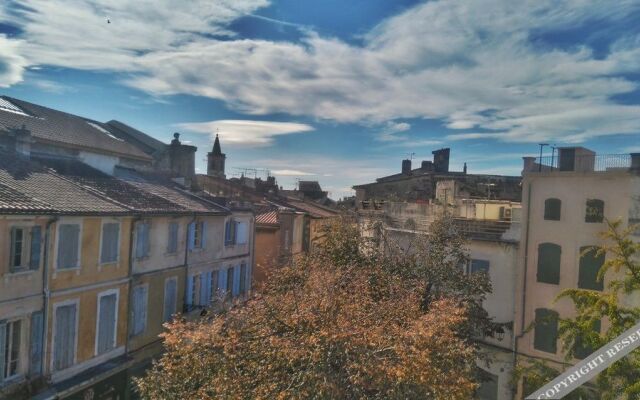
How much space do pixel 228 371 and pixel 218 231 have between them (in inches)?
605

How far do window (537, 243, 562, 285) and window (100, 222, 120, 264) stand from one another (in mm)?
17115

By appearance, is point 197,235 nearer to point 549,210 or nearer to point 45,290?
point 45,290

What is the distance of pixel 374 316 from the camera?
38.9ft

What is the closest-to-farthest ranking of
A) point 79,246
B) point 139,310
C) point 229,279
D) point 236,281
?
point 79,246 → point 139,310 → point 229,279 → point 236,281

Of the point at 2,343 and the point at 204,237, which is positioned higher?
the point at 204,237

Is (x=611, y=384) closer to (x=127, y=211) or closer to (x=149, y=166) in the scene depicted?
(x=127, y=211)

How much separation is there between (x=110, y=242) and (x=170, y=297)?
4.88 meters

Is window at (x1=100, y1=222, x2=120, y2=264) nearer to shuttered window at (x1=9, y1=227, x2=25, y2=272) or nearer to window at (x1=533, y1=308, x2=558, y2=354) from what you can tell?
shuttered window at (x1=9, y1=227, x2=25, y2=272)

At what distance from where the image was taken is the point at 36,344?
1373 centimetres

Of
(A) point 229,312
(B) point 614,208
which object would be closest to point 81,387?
(A) point 229,312

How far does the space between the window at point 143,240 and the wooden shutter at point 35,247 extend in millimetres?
4399

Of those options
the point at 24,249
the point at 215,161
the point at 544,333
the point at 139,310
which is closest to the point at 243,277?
the point at 139,310

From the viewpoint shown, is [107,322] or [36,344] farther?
[107,322]

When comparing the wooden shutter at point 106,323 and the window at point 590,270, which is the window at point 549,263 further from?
the wooden shutter at point 106,323
